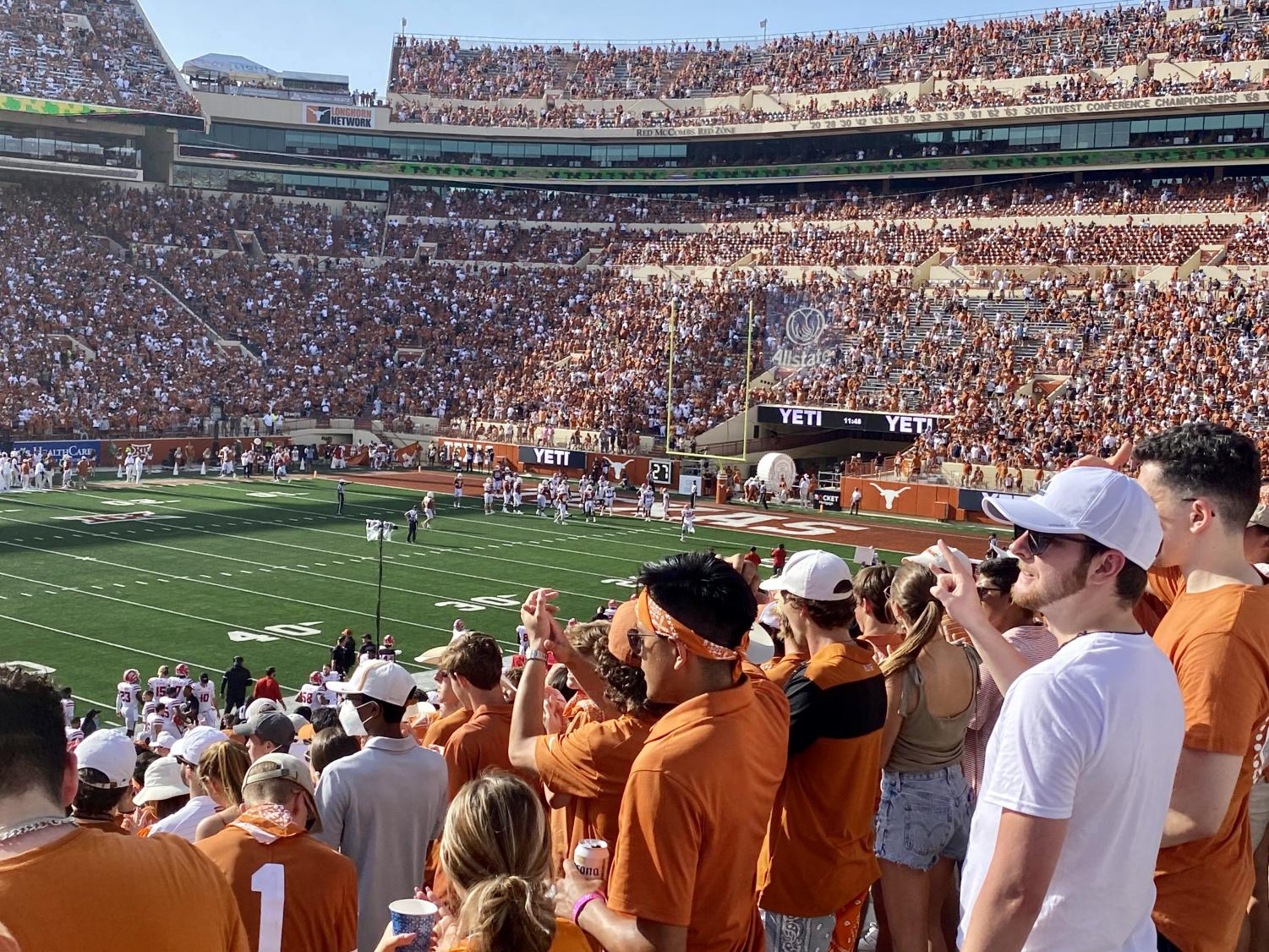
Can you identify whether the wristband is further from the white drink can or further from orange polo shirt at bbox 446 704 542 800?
orange polo shirt at bbox 446 704 542 800

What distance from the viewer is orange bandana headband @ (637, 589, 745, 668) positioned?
374 centimetres

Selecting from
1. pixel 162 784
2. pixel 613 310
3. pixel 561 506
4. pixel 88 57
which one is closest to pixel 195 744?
pixel 162 784

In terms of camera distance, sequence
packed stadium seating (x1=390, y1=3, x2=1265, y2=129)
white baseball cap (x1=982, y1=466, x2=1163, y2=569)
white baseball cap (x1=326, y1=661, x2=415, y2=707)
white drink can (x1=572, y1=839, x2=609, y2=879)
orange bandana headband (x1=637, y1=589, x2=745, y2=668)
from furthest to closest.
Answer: packed stadium seating (x1=390, y1=3, x2=1265, y2=129) < white baseball cap (x1=326, y1=661, x2=415, y2=707) < orange bandana headband (x1=637, y1=589, x2=745, y2=668) < white drink can (x1=572, y1=839, x2=609, y2=879) < white baseball cap (x1=982, y1=466, x2=1163, y2=569)

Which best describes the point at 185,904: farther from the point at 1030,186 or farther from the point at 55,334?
the point at 1030,186

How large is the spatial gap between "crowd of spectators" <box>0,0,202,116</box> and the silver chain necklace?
59926mm

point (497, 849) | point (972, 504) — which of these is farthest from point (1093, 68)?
point (497, 849)

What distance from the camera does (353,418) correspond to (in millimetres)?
50375

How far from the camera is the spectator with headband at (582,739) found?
13.3ft

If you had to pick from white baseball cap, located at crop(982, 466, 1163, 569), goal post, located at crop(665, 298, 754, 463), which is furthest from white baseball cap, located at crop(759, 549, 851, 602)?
goal post, located at crop(665, 298, 754, 463)

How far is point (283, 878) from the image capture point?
412 centimetres

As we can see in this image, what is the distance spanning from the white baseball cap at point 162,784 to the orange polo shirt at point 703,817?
121 inches

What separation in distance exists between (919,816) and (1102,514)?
2503 mm

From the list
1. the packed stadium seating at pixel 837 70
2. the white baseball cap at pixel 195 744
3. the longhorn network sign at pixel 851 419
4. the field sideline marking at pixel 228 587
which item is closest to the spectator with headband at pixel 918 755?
the white baseball cap at pixel 195 744

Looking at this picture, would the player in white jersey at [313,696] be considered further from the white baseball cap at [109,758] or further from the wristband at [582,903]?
the wristband at [582,903]
